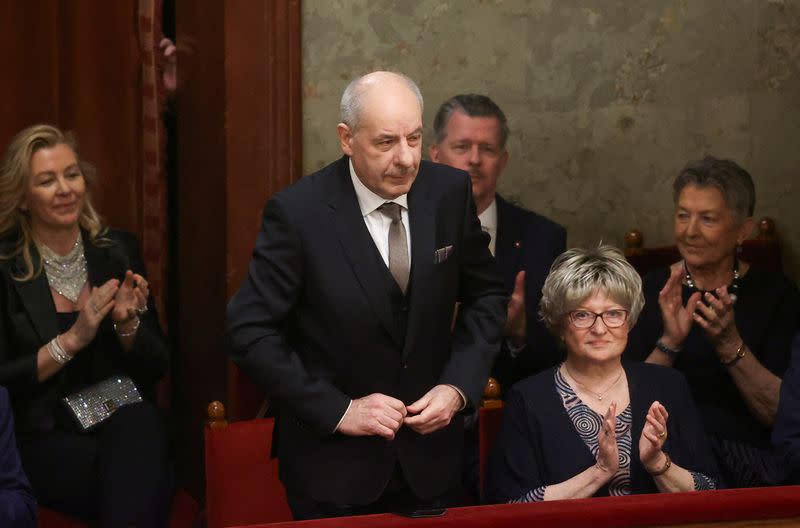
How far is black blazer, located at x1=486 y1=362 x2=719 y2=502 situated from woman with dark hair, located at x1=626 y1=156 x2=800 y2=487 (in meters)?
0.39

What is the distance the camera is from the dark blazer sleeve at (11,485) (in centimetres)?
288

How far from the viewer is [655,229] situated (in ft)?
15.2

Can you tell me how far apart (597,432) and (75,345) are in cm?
138

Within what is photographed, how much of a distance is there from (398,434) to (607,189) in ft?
7.11

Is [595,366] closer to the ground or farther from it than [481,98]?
closer to the ground

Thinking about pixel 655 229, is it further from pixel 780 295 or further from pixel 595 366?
pixel 595 366

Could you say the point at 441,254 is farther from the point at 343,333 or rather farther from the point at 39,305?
the point at 39,305

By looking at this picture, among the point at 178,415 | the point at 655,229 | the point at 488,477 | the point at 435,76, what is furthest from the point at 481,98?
the point at 178,415

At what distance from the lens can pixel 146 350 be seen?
3719 millimetres

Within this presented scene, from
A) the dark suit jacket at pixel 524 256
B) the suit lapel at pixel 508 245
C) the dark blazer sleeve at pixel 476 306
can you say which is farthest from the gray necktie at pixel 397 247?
the suit lapel at pixel 508 245

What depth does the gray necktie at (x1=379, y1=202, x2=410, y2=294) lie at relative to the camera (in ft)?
8.92

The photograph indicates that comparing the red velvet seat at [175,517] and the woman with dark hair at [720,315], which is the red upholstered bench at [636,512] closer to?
the woman with dark hair at [720,315]

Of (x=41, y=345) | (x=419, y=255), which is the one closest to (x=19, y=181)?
(x=41, y=345)

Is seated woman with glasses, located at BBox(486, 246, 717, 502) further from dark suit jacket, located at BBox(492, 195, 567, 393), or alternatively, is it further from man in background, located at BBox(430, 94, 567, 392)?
man in background, located at BBox(430, 94, 567, 392)
